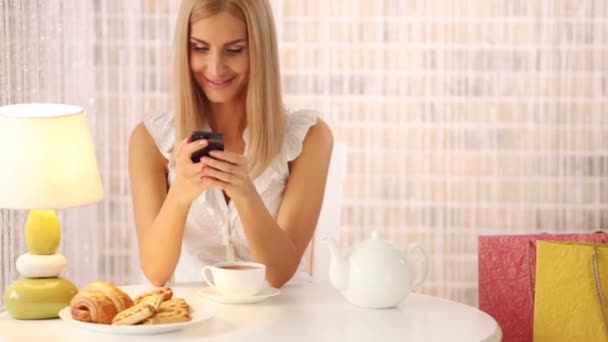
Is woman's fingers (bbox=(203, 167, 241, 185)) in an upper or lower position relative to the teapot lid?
upper

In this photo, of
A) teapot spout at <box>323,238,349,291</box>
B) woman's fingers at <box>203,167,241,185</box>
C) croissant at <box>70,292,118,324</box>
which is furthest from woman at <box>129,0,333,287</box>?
croissant at <box>70,292,118,324</box>

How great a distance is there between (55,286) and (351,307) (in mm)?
504

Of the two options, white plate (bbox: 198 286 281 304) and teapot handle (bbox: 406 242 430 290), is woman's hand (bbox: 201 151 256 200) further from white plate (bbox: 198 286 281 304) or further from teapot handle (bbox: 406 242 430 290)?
teapot handle (bbox: 406 242 430 290)

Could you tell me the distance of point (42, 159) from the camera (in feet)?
5.94

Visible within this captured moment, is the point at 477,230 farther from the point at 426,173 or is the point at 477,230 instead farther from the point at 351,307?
the point at 351,307

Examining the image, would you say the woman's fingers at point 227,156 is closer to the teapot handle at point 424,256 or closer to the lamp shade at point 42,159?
the lamp shade at point 42,159

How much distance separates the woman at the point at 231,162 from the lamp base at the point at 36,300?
13.6 inches

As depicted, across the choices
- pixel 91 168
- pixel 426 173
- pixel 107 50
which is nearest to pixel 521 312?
pixel 91 168

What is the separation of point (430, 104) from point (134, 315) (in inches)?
110

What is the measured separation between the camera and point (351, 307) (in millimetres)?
1777

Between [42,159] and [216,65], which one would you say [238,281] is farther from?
[216,65]

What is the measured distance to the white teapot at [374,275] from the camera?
68.5 inches

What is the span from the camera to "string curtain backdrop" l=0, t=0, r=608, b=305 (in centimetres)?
413

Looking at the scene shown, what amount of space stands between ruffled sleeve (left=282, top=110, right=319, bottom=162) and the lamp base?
0.73 meters
